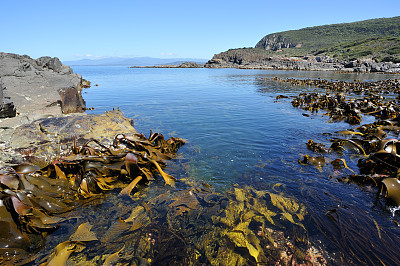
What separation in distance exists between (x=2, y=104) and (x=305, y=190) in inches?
280

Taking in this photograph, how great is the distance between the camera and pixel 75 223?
9.00 ft

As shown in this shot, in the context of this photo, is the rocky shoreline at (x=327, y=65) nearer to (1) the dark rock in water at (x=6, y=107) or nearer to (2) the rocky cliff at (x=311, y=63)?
(2) the rocky cliff at (x=311, y=63)

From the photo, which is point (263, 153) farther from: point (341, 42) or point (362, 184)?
point (341, 42)

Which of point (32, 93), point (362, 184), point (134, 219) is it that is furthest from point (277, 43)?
point (134, 219)

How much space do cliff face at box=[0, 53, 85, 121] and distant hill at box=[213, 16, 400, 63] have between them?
67.7m

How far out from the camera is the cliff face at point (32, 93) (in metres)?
5.75

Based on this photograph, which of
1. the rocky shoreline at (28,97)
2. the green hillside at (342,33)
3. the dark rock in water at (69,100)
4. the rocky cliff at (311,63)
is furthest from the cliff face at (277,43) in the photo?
the rocky shoreline at (28,97)

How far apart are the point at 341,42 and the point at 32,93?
13007 centimetres

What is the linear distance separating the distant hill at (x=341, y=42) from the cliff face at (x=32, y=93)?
67693 millimetres

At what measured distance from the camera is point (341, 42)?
103 m

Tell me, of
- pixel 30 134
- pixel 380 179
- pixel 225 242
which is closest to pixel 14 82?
pixel 30 134

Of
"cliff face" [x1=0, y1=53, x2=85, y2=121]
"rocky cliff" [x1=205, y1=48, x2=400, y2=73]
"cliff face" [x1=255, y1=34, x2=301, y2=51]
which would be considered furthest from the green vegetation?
"cliff face" [x1=0, y1=53, x2=85, y2=121]

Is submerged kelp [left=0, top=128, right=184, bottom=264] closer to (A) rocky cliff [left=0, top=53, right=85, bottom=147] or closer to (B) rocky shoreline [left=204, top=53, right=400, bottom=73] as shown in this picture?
(A) rocky cliff [left=0, top=53, right=85, bottom=147]

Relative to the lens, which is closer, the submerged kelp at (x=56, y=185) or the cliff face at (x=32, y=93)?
the submerged kelp at (x=56, y=185)
